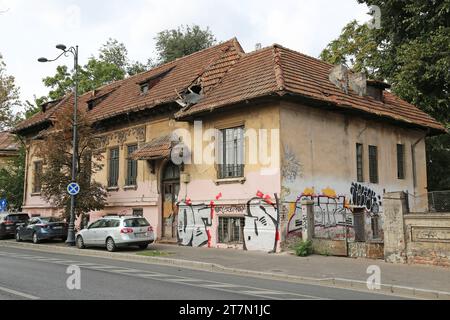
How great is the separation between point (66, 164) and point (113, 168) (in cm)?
328

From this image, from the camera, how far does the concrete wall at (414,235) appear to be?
1378cm

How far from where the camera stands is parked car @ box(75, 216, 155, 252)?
765 inches

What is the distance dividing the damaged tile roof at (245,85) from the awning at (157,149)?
1.47 metres

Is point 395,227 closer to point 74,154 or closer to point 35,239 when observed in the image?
point 74,154

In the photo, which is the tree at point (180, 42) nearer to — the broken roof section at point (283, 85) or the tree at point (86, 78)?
the tree at point (86, 78)

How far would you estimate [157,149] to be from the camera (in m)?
22.4

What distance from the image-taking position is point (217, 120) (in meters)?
21.2

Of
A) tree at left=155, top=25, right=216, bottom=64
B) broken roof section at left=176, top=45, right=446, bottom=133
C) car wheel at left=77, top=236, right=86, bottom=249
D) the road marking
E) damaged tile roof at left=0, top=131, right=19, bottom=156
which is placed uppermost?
tree at left=155, top=25, right=216, bottom=64

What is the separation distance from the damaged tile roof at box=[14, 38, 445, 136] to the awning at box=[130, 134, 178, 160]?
4.83ft

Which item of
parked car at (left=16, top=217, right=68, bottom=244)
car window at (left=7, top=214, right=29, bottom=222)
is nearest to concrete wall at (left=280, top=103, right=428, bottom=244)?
parked car at (left=16, top=217, right=68, bottom=244)

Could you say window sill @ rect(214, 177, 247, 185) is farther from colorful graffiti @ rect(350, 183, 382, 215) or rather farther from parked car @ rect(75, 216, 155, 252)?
colorful graffiti @ rect(350, 183, 382, 215)

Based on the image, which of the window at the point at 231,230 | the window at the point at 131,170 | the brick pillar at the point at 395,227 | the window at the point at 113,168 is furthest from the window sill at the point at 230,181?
the window at the point at 113,168

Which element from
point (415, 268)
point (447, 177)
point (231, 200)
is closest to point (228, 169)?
point (231, 200)

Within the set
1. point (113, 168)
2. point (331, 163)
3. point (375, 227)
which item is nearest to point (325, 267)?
point (375, 227)
